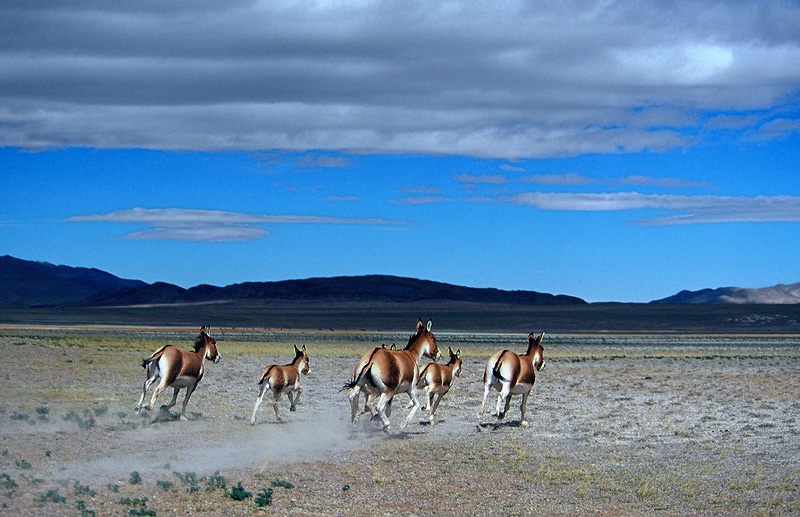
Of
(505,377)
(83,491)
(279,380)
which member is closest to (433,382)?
(505,377)

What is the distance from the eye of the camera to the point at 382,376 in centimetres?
1642

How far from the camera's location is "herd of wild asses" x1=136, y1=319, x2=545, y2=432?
16500mm

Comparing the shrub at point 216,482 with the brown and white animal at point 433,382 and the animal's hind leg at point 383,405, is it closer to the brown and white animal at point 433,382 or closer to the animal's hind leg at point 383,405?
the animal's hind leg at point 383,405

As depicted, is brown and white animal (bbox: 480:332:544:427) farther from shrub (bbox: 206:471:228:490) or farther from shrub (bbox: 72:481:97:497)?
shrub (bbox: 72:481:97:497)

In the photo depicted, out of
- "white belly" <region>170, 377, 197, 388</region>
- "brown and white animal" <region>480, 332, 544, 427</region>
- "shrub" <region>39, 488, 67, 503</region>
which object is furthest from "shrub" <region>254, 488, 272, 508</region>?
"brown and white animal" <region>480, 332, 544, 427</region>

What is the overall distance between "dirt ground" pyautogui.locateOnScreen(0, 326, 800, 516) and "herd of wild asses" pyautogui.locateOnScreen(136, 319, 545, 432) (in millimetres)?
493

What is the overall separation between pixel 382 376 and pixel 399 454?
1.63m

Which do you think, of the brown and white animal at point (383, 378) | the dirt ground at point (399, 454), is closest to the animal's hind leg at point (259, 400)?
the dirt ground at point (399, 454)

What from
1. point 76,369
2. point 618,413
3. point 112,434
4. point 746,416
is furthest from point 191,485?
point 76,369

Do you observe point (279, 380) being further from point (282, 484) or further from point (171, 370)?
point (282, 484)

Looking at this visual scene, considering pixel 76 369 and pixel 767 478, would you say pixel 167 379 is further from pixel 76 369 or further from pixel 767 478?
pixel 76 369

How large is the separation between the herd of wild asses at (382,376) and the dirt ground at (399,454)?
0.49m

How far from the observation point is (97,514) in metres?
10.4

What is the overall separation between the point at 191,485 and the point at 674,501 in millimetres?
5681
